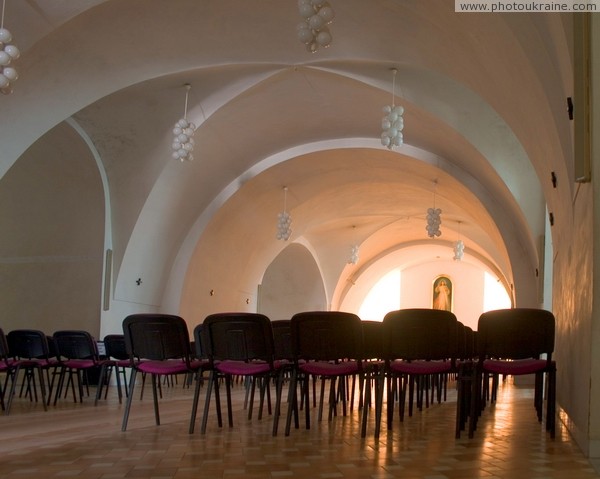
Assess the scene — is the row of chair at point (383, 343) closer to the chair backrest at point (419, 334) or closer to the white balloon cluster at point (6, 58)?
the chair backrest at point (419, 334)

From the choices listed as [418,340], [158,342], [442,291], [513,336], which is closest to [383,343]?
[418,340]

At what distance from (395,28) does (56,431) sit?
5321 mm

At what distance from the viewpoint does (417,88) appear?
9789 millimetres

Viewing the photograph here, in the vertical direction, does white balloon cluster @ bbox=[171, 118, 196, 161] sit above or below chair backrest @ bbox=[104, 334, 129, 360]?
above

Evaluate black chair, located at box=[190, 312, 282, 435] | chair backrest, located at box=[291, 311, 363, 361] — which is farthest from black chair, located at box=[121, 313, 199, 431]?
chair backrest, located at box=[291, 311, 363, 361]

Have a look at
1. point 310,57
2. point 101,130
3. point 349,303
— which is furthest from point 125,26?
point 349,303

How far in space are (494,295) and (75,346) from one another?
24.5 metres

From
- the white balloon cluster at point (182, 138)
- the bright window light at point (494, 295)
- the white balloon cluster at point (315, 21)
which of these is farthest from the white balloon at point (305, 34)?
the bright window light at point (494, 295)

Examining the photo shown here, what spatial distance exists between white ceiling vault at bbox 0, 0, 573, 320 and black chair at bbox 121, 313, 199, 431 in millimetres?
3057

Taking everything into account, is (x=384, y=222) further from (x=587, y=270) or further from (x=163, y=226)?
(x=587, y=270)

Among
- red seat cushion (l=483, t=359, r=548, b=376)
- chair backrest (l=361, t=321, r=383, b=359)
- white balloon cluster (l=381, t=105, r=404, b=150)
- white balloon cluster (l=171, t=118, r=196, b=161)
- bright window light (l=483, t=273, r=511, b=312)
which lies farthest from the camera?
bright window light (l=483, t=273, r=511, b=312)

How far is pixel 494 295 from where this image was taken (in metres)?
30.2

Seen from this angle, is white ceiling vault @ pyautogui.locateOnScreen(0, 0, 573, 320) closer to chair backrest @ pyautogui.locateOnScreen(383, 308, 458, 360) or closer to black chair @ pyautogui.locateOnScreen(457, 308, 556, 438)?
black chair @ pyautogui.locateOnScreen(457, 308, 556, 438)

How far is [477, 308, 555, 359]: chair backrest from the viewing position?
5.00 meters
